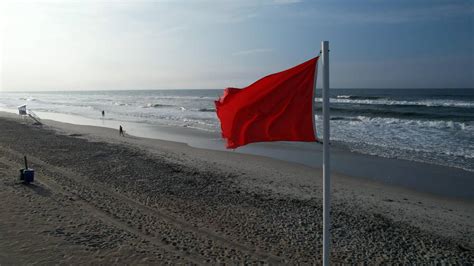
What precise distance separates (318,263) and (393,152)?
1306 cm

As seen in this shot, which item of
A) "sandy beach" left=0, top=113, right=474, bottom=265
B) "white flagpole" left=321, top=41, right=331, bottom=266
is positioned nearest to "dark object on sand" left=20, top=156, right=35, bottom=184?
"sandy beach" left=0, top=113, right=474, bottom=265

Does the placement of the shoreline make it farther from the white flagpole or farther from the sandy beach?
the white flagpole

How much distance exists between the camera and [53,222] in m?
7.88

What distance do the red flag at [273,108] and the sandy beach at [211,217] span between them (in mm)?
3321

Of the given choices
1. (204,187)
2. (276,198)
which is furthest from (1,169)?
(276,198)

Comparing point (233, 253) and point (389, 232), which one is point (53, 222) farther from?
point (389, 232)

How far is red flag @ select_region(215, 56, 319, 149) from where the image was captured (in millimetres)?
3922

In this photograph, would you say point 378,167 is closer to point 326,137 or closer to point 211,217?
point 211,217

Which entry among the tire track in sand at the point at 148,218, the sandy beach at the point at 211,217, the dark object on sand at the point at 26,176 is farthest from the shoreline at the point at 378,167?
the dark object on sand at the point at 26,176

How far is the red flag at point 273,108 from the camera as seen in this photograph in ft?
12.9

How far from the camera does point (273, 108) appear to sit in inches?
161

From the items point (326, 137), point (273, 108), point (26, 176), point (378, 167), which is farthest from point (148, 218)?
point (378, 167)

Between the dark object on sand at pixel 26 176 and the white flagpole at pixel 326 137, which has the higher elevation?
the white flagpole at pixel 326 137

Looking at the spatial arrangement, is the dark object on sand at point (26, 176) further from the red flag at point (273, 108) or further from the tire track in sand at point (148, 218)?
the red flag at point (273, 108)
